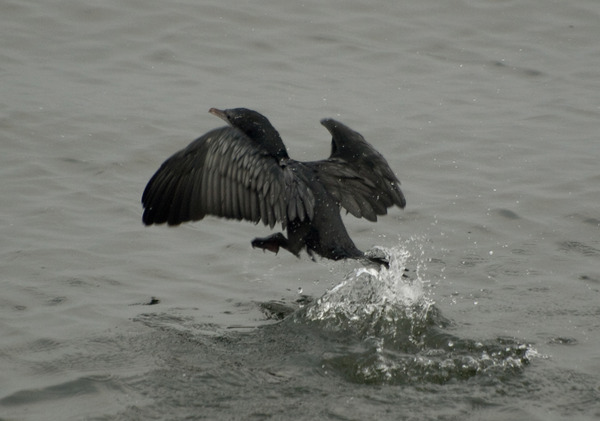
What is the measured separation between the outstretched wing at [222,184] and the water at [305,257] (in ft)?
2.09

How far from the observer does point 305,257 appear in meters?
7.79

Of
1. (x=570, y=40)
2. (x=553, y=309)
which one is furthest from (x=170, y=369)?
(x=570, y=40)

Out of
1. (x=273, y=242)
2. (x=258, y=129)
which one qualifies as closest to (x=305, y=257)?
(x=273, y=242)

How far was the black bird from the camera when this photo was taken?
6.45m

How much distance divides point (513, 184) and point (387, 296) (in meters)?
2.98

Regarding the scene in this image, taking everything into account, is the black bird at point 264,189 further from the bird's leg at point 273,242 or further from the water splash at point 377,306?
the water splash at point 377,306

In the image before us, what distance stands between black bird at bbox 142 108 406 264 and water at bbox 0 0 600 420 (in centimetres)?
41

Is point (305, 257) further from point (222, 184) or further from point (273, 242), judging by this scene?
point (222, 184)

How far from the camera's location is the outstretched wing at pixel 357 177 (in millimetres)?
7020

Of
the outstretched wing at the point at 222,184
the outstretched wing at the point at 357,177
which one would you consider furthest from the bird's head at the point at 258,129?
the outstretched wing at the point at 357,177

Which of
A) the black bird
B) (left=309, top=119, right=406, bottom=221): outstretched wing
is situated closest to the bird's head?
the black bird

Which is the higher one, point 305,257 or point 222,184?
point 222,184

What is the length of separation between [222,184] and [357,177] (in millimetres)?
1107

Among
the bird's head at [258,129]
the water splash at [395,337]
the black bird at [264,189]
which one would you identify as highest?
the bird's head at [258,129]
